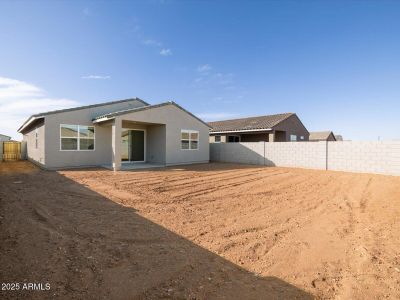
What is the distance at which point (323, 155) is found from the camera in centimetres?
1462

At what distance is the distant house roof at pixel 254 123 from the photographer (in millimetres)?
23047

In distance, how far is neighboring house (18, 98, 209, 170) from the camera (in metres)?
13.0

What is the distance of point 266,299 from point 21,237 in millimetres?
4018

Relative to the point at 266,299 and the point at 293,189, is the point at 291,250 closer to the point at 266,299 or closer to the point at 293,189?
the point at 266,299

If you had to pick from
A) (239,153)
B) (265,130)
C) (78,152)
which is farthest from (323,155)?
(78,152)

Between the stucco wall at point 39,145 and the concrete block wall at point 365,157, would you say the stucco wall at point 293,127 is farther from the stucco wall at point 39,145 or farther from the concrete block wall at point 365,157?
the stucco wall at point 39,145

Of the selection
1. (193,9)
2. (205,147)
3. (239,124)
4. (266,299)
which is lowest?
(266,299)

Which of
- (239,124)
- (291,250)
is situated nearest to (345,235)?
(291,250)

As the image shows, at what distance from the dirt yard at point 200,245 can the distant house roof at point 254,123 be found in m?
16.2

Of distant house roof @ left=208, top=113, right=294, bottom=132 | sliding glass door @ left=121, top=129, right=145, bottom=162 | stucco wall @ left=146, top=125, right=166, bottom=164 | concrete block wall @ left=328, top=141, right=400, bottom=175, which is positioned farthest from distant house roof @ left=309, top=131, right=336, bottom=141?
sliding glass door @ left=121, top=129, right=145, bottom=162

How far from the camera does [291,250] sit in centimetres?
380

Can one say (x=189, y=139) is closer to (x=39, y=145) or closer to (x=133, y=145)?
(x=133, y=145)

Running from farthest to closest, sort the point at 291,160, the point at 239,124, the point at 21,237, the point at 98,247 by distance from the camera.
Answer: the point at 239,124
the point at 291,160
the point at 21,237
the point at 98,247

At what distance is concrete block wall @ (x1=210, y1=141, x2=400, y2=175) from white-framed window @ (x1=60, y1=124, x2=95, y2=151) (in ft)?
33.1
